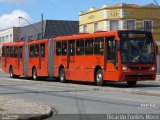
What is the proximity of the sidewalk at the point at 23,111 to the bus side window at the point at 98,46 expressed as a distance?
11.2m

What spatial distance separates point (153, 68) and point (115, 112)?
1221 centimetres

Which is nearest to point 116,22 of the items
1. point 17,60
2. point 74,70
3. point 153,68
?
point 17,60

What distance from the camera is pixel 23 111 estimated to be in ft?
46.3

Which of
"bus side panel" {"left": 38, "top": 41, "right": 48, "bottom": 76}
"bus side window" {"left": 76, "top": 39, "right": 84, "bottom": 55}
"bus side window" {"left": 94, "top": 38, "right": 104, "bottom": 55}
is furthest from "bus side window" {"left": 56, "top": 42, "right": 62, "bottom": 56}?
"bus side window" {"left": 94, "top": 38, "right": 104, "bottom": 55}

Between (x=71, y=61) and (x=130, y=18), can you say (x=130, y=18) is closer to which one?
(x=130, y=18)

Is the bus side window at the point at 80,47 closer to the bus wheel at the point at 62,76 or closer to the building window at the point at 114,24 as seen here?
the bus wheel at the point at 62,76

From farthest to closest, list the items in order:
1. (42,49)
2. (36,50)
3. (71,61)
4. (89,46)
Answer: (36,50), (42,49), (71,61), (89,46)

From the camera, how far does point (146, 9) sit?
61.8 meters

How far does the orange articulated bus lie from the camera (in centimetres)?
2570

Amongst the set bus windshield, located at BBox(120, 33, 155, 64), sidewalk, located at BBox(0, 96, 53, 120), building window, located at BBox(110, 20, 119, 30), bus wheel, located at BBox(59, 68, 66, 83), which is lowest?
sidewalk, located at BBox(0, 96, 53, 120)

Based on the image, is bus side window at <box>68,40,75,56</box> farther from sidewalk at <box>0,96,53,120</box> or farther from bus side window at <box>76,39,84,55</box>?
sidewalk at <box>0,96,53,120</box>

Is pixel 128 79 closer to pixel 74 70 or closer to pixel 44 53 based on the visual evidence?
pixel 74 70

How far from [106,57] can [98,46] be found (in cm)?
121

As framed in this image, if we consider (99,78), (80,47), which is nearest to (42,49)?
(80,47)
